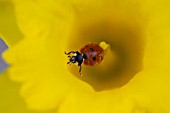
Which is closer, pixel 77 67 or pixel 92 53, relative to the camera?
pixel 92 53

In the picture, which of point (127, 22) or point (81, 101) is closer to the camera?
point (81, 101)

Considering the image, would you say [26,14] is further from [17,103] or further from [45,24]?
[17,103]

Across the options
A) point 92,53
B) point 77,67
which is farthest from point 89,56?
point 77,67

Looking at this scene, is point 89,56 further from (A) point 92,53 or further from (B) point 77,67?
(B) point 77,67

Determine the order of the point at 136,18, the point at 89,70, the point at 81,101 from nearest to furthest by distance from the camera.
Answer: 1. the point at 81,101
2. the point at 136,18
3. the point at 89,70

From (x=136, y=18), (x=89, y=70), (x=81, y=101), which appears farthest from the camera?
(x=89, y=70)

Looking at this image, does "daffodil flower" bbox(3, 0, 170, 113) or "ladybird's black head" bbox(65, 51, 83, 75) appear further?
"ladybird's black head" bbox(65, 51, 83, 75)

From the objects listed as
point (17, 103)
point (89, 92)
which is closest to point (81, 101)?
point (89, 92)

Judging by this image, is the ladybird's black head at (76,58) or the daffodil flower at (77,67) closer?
the daffodil flower at (77,67)
